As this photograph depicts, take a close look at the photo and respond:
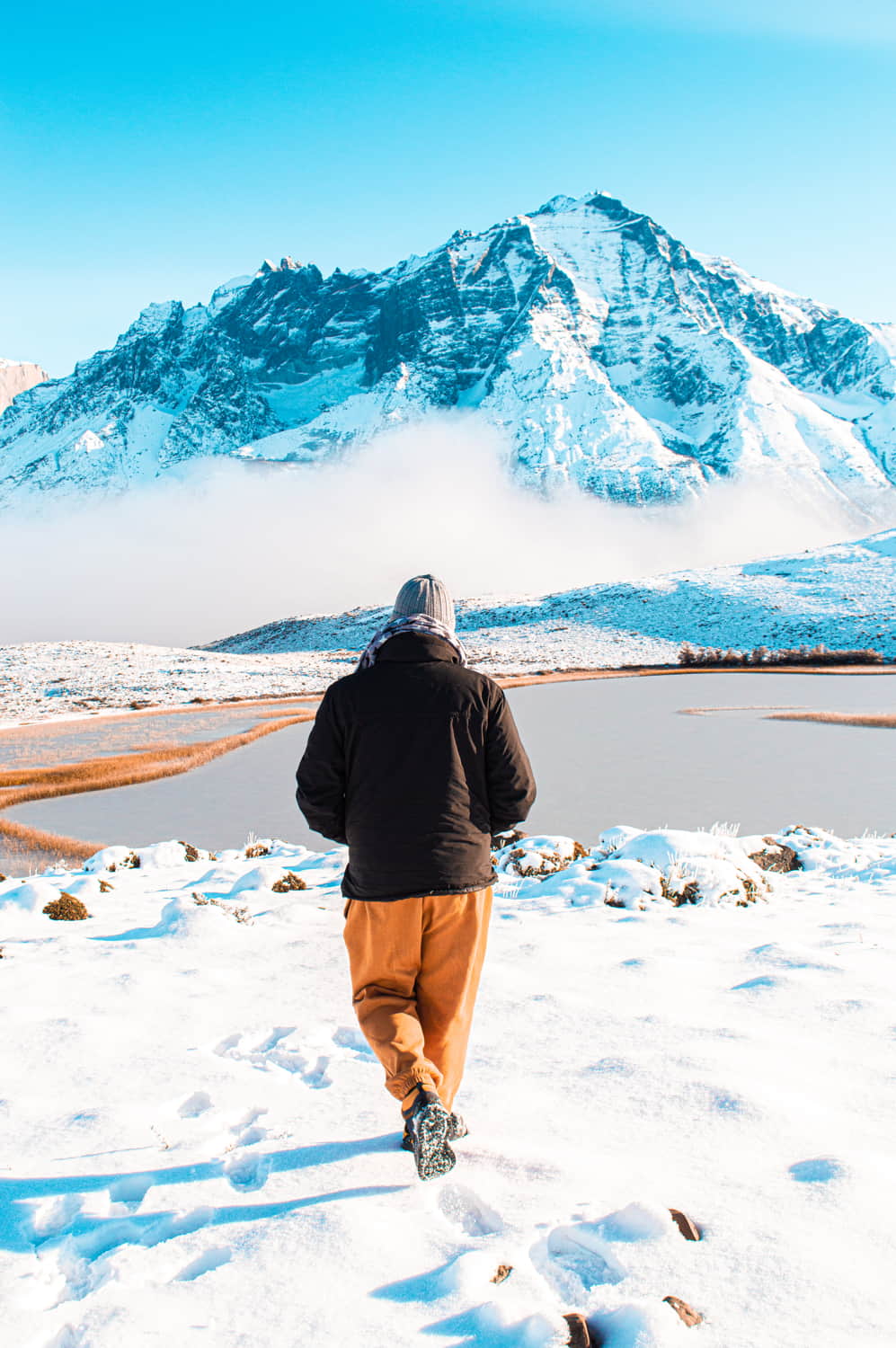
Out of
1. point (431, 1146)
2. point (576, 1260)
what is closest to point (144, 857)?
point (431, 1146)

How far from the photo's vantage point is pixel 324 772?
3918 mm

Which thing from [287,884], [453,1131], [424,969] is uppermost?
[424,969]

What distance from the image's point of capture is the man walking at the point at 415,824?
12.2ft

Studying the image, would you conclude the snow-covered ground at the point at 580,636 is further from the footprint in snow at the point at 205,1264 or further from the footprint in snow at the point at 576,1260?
the footprint in snow at the point at 576,1260

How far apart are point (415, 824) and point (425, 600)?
3.54ft

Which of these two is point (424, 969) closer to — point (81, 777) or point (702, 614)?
point (81, 777)

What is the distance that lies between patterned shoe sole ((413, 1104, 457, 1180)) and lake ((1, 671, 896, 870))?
31.9ft

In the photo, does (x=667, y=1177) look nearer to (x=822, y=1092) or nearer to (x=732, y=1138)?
(x=732, y=1138)

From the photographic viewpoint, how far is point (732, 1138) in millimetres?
3580

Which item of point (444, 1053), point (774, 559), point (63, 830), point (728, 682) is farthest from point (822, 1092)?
point (774, 559)

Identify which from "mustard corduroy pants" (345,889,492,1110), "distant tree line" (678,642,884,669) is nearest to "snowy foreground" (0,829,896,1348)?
"mustard corduroy pants" (345,889,492,1110)

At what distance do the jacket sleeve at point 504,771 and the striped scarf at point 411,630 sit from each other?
35cm

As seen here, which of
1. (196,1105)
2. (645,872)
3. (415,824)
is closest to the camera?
(415,824)

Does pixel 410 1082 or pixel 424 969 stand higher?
pixel 424 969
